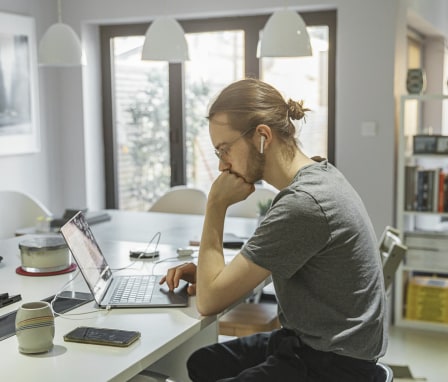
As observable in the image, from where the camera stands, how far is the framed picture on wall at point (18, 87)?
186 inches

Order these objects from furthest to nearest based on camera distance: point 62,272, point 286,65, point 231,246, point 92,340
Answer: point 286,65
point 231,246
point 62,272
point 92,340

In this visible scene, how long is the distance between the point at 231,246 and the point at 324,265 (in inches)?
47.5

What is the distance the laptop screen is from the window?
2.84 meters

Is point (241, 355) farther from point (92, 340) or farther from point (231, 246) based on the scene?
point (231, 246)

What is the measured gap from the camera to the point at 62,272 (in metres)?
2.28

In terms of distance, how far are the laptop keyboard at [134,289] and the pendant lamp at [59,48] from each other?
1.66 metres

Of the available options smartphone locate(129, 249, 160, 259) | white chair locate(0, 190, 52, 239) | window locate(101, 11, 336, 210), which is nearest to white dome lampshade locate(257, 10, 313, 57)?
smartphone locate(129, 249, 160, 259)

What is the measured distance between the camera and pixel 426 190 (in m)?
4.23

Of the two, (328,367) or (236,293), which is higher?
(236,293)

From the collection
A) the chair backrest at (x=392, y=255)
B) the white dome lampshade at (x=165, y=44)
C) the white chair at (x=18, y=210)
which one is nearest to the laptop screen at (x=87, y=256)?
the chair backrest at (x=392, y=255)

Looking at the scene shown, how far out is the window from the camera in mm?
4734

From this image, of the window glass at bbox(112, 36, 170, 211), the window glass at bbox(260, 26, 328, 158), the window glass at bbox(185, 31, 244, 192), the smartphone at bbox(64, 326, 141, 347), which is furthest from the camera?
the window glass at bbox(112, 36, 170, 211)

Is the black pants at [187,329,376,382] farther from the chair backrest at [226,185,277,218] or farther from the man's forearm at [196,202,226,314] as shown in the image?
the chair backrest at [226,185,277,218]

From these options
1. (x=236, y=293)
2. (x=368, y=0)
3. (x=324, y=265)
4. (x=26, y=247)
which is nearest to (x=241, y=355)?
(x=236, y=293)
